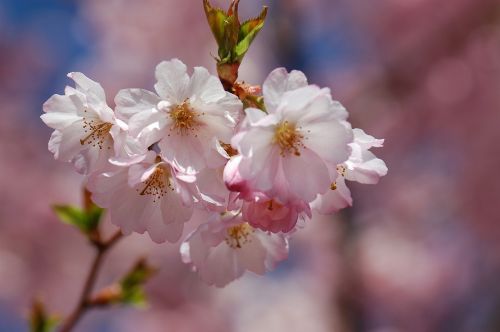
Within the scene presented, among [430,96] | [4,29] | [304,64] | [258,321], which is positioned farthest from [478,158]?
[4,29]

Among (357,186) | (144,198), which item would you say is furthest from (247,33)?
(357,186)

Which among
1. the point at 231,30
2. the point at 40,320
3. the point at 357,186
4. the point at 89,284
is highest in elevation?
the point at 357,186

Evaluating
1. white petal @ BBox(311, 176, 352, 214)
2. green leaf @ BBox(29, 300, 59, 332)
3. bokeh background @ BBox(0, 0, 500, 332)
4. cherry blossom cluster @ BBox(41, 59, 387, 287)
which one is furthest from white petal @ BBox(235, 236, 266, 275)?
bokeh background @ BBox(0, 0, 500, 332)

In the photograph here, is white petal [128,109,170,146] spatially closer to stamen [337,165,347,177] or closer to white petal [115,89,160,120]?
white petal [115,89,160,120]

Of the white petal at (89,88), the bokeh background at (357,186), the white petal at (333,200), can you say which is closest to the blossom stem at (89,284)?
the white petal at (89,88)

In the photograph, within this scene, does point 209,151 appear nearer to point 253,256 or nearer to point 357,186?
point 253,256

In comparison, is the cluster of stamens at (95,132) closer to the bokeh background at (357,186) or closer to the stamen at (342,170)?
the stamen at (342,170)
